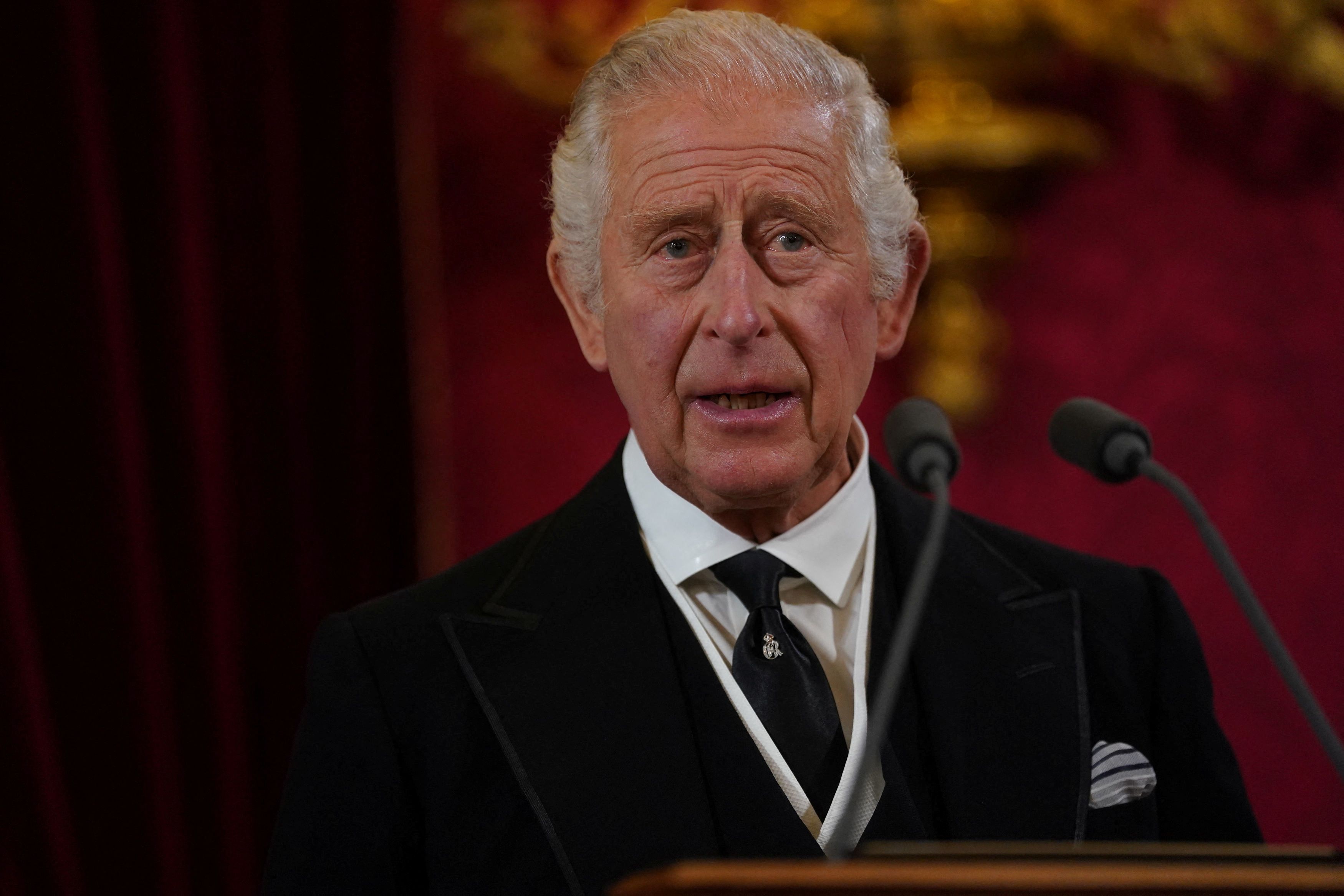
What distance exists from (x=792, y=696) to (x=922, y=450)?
33 cm

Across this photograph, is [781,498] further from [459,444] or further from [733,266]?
[459,444]

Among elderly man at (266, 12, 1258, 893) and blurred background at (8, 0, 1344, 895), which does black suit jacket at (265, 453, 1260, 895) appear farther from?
blurred background at (8, 0, 1344, 895)

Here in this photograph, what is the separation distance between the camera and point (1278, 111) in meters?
2.71

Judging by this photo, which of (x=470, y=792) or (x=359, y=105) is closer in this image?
(x=470, y=792)

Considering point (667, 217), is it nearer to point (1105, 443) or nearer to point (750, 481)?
point (750, 481)

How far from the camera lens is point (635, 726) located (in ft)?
4.42

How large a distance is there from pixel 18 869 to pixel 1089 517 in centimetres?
195

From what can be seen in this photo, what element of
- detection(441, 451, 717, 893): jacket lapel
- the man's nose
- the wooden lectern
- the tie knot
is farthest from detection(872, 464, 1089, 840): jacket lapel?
the wooden lectern

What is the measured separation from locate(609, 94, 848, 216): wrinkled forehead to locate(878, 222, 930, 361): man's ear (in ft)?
0.50

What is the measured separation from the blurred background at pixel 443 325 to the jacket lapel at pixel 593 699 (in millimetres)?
722

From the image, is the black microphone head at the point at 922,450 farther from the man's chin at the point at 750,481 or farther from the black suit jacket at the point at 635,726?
the black suit jacket at the point at 635,726

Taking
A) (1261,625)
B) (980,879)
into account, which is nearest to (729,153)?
(1261,625)

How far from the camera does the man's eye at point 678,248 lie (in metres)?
1.40

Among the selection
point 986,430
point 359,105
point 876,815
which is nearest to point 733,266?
point 876,815
